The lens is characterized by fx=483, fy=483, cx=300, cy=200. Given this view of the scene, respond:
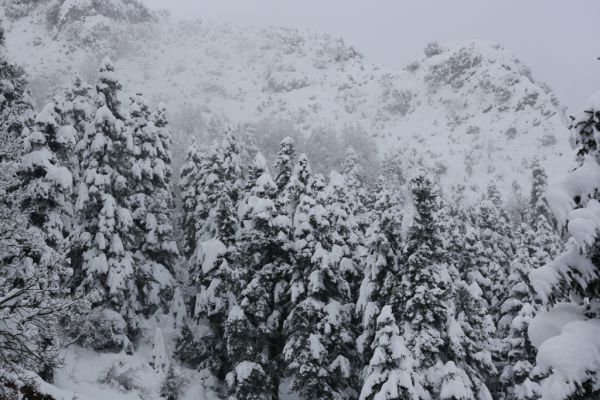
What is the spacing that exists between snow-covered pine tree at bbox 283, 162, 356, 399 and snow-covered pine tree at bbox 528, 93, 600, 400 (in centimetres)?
1584

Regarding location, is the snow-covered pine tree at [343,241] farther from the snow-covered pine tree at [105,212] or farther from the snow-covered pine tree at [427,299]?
the snow-covered pine tree at [105,212]

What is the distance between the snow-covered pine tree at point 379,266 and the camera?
21.6 meters

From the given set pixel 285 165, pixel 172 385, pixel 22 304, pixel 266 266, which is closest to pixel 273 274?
pixel 266 266

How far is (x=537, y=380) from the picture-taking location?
2334 cm

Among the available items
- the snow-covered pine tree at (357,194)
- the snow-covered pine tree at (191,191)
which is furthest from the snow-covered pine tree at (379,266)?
the snow-covered pine tree at (191,191)

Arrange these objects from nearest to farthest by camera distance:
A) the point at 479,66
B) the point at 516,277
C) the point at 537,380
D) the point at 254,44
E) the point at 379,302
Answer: the point at 379,302 → the point at 537,380 → the point at 516,277 → the point at 479,66 → the point at 254,44

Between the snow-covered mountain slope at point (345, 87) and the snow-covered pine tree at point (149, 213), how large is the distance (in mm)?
67976

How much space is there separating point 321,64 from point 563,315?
154417 mm

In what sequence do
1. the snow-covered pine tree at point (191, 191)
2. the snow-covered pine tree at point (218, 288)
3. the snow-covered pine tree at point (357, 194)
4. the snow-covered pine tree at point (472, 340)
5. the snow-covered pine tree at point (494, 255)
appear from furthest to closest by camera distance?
the snow-covered pine tree at point (191, 191) < the snow-covered pine tree at point (357, 194) < the snow-covered pine tree at point (494, 255) < the snow-covered pine tree at point (218, 288) < the snow-covered pine tree at point (472, 340)

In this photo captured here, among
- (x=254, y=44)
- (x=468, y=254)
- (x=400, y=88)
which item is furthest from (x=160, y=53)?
(x=468, y=254)

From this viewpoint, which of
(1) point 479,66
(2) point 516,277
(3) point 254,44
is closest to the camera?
(2) point 516,277

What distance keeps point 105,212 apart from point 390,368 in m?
16.6

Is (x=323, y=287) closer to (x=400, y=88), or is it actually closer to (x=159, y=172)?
(x=159, y=172)

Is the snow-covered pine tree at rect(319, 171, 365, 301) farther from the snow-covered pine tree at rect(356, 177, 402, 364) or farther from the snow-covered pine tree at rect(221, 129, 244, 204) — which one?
the snow-covered pine tree at rect(221, 129, 244, 204)
